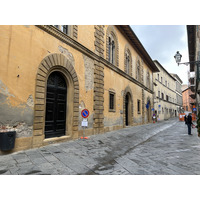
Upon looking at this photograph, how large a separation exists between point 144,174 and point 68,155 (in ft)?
8.71

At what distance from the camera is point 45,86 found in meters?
6.51

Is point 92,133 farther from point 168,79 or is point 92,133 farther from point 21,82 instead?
point 168,79

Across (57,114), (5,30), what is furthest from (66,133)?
(5,30)

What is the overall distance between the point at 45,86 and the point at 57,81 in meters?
0.99

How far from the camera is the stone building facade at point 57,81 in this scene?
17.4 feet

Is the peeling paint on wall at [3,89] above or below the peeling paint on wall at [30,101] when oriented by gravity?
above

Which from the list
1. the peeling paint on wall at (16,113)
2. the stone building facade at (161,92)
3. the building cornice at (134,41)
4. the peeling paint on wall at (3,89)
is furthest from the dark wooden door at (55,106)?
the stone building facade at (161,92)

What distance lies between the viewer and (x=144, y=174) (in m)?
3.86

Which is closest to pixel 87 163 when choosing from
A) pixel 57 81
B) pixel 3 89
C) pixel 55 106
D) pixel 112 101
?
pixel 55 106

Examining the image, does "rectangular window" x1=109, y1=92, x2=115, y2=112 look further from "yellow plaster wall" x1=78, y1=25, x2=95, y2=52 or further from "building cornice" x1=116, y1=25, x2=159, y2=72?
"building cornice" x1=116, y1=25, x2=159, y2=72

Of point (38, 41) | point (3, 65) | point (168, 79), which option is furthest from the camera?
point (168, 79)

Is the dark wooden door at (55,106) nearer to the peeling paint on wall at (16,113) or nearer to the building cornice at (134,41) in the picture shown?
the peeling paint on wall at (16,113)

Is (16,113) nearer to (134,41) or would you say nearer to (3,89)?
(3,89)

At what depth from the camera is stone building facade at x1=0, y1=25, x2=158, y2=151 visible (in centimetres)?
530
